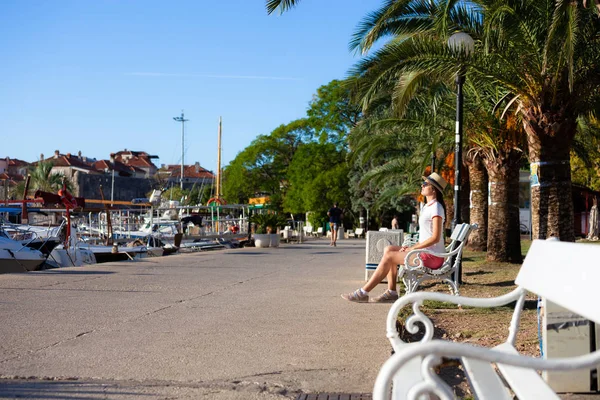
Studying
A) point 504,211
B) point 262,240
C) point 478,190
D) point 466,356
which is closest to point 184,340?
point 466,356

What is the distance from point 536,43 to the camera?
13219 mm

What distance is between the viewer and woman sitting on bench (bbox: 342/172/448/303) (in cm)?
945

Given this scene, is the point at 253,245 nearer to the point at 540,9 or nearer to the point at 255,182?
the point at 540,9

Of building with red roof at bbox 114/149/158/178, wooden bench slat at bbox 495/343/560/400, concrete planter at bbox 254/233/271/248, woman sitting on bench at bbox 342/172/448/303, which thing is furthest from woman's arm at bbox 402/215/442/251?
building with red roof at bbox 114/149/158/178

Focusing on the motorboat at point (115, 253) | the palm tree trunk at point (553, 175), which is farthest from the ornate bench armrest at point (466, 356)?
the motorboat at point (115, 253)

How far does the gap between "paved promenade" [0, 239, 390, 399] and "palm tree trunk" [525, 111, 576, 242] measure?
361 cm

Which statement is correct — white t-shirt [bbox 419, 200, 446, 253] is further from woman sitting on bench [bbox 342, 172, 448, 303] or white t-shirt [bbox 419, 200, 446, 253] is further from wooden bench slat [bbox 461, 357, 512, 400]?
wooden bench slat [bbox 461, 357, 512, 400]

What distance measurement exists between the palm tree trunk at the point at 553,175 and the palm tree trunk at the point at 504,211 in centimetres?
383

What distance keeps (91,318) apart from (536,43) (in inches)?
355

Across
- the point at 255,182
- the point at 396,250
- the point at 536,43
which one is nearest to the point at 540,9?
the point at 536,43

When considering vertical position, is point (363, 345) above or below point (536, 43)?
below

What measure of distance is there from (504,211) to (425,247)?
8817 millimetres

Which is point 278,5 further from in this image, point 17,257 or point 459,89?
point 17,257

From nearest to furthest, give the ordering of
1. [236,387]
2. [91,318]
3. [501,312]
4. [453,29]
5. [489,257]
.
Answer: [236,387] < [91,318] < [501,312] < [453,29] < [489,257]
